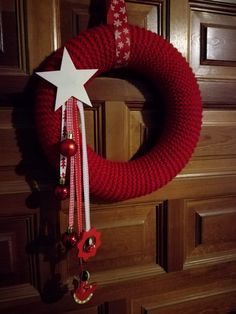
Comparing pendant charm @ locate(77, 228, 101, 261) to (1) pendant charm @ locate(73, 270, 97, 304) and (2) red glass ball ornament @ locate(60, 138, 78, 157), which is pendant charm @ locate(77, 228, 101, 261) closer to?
(1) pendant charm @ locate(73, 270, 97, 304)

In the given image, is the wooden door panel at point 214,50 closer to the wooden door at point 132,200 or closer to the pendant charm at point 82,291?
the wooden door at point 132,200

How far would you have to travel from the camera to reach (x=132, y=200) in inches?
35.2

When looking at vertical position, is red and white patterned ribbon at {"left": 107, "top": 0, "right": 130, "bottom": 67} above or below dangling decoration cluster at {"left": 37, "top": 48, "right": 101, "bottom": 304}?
above

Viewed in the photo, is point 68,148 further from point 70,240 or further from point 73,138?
point 70,240

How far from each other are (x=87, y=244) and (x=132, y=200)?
22 cm

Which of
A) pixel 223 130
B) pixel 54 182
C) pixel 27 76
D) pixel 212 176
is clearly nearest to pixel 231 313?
pixel 212 176

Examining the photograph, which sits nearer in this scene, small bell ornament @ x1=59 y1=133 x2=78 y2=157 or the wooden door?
small bell ornament @ x1=59 y1=133 x2=78 y2=157

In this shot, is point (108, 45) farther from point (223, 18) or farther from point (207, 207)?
point (207, 207)

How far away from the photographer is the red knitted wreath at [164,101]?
704mm

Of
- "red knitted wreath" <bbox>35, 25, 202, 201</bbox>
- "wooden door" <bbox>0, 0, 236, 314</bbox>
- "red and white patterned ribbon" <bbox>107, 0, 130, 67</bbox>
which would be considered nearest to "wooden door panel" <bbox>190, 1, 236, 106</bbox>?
"wooden door" <bbox>0, 0, 236, 314</bbox>

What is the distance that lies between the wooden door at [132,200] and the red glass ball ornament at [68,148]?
169 mm

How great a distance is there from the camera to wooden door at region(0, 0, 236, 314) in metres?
0.78

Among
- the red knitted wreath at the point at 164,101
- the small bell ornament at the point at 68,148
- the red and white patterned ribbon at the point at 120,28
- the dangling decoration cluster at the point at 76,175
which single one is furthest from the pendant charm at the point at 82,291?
the red and white patterned ribbon at the point at 120,28

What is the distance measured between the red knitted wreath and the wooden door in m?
0.09
